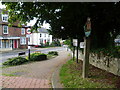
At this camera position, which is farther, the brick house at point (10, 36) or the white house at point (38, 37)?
the white house at point (38, 37)

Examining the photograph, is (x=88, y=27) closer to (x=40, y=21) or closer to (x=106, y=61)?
(x=106, y=61)

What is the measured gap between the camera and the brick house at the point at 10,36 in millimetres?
28788

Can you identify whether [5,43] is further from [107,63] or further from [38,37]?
[107,63]

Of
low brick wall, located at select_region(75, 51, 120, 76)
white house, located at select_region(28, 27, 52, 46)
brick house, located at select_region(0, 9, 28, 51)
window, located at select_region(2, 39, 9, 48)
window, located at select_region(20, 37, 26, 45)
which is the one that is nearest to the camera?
low brick wall, located at select_region(75, 51, 120, 76)

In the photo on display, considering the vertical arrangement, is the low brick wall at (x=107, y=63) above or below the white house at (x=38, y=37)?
below

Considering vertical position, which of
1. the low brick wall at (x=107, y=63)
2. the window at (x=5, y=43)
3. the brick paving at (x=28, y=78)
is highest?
the window at (x=5, y=43)

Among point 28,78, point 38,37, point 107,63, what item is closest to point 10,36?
point 38,37

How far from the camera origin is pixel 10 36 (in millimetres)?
Result: 30469

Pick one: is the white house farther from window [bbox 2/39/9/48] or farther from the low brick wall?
the low brick wall

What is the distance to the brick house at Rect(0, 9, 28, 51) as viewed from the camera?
28.8 meters

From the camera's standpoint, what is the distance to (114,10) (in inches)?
216

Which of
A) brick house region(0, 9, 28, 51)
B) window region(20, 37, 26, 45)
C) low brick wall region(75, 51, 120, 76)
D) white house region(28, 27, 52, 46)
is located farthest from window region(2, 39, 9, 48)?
low brick wall region(75, 51, 120, 76)

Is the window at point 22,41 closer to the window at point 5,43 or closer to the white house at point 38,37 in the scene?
the window at point 5,43

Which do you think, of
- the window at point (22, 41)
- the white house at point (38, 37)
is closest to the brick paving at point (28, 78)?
the window at point (22, 41)
